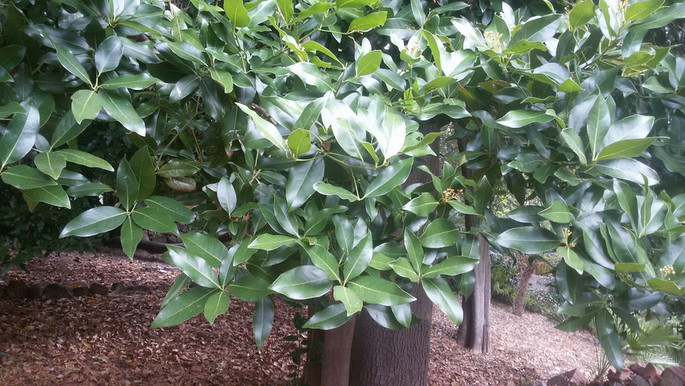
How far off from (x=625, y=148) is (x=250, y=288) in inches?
27.7

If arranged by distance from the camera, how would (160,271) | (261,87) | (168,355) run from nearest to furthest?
(261,87)
(168,355)
(160,271)

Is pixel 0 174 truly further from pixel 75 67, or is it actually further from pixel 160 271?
pixel 160 271

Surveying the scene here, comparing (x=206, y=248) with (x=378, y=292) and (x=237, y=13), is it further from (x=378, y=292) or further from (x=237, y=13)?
(x=237, y=13)

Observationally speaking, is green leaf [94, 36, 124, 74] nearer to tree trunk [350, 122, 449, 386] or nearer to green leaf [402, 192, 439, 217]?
green leaf [402, 192, 439, 217]

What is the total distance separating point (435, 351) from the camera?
17.7ft

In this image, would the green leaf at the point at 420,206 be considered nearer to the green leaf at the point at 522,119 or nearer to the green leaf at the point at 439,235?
the green leaf at the point at 439,235

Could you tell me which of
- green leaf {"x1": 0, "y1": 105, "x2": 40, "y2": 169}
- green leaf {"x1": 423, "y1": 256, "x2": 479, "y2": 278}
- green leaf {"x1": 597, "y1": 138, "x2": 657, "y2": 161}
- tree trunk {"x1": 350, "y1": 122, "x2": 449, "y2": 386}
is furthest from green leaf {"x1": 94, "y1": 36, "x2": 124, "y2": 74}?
tree trunk {"x1": 350, "y1": 122, "x2": 449, "y2": 386}

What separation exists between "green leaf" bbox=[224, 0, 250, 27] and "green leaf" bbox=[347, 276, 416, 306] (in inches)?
21.4

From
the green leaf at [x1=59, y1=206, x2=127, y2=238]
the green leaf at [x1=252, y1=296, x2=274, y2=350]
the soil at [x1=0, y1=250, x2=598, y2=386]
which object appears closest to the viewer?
the green leaf at [x1=59, y1=206, x2=127, y2=238]

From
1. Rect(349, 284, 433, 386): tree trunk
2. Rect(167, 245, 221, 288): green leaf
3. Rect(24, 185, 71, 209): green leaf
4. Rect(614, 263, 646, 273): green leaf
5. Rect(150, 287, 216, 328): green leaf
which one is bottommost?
Rect(349, 284, 433, 386): tree trunk

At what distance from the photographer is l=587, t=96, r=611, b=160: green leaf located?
0.86 meters

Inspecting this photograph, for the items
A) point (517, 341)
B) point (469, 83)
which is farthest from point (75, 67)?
point (517, 341)

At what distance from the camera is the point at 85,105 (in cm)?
77

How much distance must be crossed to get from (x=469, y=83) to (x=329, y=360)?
1.93m
